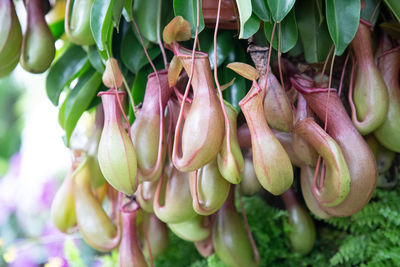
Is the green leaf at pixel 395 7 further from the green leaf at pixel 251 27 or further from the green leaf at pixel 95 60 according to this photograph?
the green leaf at pixel 95 60

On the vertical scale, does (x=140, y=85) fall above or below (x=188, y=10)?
below

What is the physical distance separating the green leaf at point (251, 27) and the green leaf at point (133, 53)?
0.21 m

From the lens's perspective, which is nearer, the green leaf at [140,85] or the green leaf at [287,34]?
the green leaf at [287,34]

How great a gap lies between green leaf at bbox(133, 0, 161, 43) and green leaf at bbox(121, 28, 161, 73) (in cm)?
4

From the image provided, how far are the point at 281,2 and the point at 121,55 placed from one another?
32cm

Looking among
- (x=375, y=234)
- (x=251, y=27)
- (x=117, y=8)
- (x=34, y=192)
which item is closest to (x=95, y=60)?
(x=117, y=8)

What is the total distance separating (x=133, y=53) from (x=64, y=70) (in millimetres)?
182

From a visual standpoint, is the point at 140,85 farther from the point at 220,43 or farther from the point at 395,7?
the point at 395,7

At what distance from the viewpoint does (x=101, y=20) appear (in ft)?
1.61

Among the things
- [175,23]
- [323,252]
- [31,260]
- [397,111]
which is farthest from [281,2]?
[31,260]

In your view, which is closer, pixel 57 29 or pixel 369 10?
pixel 369 10

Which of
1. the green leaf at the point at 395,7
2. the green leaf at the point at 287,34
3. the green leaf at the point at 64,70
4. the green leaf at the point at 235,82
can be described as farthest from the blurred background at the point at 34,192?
the green leaf at the point at 395,7

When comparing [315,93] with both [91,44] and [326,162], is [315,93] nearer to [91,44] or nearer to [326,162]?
[326,162]

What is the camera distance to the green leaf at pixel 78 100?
69cm
